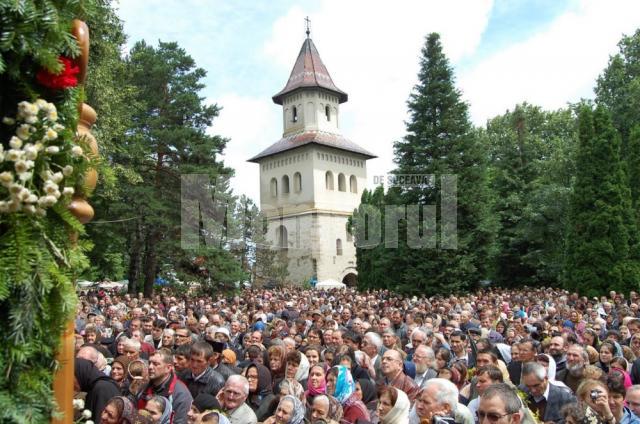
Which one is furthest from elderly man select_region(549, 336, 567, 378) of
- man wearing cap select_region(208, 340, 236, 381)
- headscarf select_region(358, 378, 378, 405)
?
man wearing cap select_region(208, 340, 236, 381)

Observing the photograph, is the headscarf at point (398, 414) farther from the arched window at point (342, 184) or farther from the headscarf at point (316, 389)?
the arched window at point (342, 184)

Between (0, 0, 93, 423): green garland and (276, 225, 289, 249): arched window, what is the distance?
1879 inches

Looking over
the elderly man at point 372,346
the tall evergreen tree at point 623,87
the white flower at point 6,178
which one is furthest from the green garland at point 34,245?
the tall evergreen tree at point 623,87

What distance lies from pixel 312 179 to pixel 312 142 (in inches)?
124

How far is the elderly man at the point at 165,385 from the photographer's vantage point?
196 inches

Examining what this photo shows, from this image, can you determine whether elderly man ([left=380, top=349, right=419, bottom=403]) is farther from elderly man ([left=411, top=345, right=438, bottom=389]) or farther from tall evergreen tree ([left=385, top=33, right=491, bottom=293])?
tall evergreen tree ([left=385, top=33, right=491, bottom=293])

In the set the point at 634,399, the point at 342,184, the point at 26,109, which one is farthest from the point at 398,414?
the point at 342,184

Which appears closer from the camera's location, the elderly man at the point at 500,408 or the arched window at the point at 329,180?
the elderly man at the point at 500,408

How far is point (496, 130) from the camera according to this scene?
4738 cm

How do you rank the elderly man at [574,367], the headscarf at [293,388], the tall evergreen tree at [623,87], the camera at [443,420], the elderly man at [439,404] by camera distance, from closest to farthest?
1. the camera at [443,420]
2. the elderly man at [439,404]
3. the headscarf at [293,388]
4. the elderly man at [574,367]
5. the tall evergreen tree at [623,87]

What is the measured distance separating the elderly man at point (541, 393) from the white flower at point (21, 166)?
4712 mm

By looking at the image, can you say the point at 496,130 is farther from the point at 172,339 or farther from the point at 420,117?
the point at 172,339

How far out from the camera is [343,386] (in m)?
5.44

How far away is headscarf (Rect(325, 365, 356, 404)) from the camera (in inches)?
211
